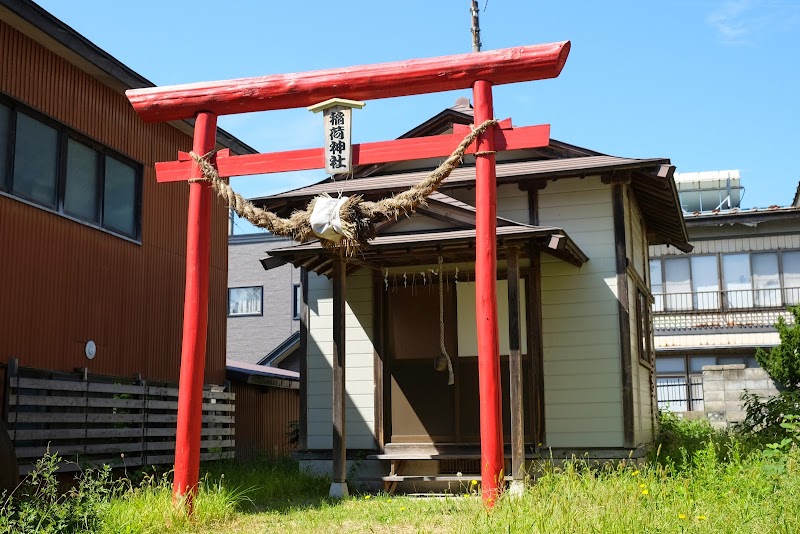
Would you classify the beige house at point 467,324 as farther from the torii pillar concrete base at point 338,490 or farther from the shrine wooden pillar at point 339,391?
the torii pillar concrete base at point 338,490

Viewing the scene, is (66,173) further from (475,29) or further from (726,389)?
(726,389)

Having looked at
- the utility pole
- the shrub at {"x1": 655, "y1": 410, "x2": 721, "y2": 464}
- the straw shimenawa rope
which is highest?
the utility pole

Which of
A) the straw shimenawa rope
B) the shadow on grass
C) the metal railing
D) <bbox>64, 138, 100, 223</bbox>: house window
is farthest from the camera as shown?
the metal railing

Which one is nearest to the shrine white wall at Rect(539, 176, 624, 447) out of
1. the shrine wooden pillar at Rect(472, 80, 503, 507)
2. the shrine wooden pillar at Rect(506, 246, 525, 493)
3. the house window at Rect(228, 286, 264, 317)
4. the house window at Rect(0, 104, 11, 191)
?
the shrine wooden pillar at Rect(506, 246, 525, 493)

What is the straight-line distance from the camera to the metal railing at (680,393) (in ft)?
88.5

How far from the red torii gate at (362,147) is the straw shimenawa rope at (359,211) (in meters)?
0.28

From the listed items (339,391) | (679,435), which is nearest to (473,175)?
(339,391)

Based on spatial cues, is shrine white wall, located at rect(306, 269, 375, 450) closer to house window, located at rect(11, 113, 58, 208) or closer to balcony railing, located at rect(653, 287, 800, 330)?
house window, located at rect(11, 113, 58, 208)

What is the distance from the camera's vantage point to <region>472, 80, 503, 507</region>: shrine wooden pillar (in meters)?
8.47

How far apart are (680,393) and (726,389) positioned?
644 cm

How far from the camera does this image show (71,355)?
40.3ft

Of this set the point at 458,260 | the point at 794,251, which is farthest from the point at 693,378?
the point at 458,260

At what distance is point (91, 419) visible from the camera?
12.2 metres

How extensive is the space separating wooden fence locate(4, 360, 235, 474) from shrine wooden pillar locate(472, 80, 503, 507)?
591cm
